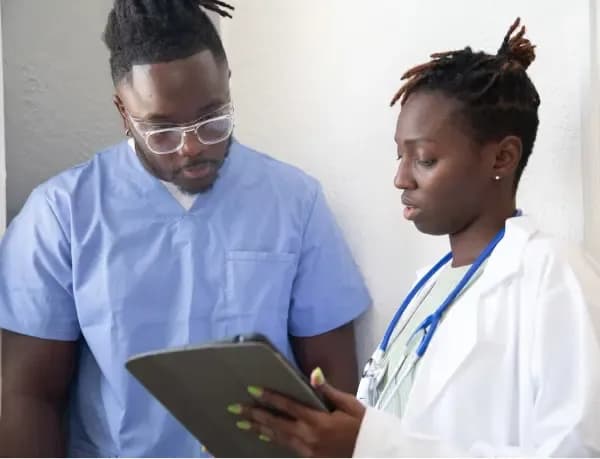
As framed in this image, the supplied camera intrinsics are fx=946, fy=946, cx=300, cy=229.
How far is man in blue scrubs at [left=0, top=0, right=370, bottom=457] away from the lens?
4.87 feet

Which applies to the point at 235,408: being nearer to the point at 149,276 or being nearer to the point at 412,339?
the point at 412,339

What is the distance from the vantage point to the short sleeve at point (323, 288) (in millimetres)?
1596

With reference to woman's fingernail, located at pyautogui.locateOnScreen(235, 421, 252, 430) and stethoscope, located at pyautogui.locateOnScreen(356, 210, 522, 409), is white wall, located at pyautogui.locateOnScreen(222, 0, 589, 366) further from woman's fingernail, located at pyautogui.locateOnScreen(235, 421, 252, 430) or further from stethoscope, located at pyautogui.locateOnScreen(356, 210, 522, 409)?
woman's fingernail, located at pyautogui.locateOnScreen(235, 421, 252, 430)

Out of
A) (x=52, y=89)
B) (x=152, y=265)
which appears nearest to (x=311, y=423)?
(x=152, y=265)

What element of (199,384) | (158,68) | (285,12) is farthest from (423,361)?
(285,12)

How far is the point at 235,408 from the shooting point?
103 centimetres

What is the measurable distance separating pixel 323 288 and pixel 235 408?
0.58 meters

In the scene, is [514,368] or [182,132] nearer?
[514,368]

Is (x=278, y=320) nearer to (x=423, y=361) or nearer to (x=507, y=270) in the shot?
(x=423, y=361)

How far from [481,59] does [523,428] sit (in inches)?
19.0

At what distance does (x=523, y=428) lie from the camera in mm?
1104

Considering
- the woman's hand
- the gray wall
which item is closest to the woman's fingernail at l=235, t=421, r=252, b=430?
the woman's hand

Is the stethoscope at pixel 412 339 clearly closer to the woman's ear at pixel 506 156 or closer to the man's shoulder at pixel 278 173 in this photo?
the woman's ear at pixel 506 156

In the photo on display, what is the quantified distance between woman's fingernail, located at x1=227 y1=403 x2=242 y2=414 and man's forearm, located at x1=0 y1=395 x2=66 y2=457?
23.7 inches
